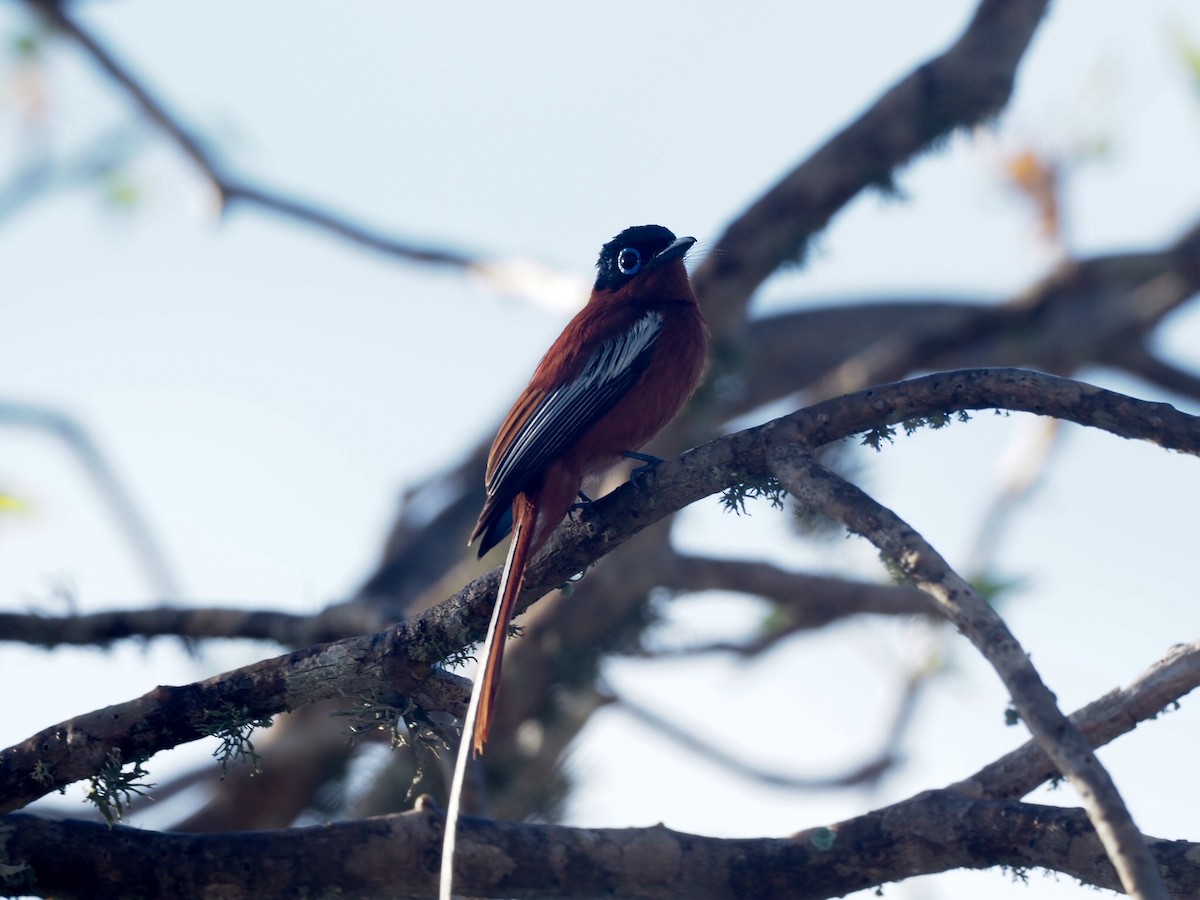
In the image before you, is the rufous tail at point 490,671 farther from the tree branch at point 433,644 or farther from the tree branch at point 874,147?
the tree branch at point 874,147

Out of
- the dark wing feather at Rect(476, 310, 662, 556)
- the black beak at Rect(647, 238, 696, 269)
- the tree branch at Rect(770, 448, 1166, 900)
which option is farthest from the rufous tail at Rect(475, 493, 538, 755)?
the black beak at Rect(647, 238, 696, 269)

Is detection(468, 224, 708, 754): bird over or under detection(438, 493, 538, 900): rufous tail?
over

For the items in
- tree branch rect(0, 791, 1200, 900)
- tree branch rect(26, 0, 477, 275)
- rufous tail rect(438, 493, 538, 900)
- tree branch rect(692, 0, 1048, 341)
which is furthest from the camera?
tree branch rect(26, 0, 477, 275)

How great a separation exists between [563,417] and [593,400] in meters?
0.13

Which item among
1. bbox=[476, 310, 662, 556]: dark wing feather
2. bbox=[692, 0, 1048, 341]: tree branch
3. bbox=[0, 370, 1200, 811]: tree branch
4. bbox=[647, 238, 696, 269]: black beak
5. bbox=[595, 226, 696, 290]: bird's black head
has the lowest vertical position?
bbox=[0, 370, 1200, 811]: tree branch

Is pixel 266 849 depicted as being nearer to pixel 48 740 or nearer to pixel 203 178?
pixel 48 740

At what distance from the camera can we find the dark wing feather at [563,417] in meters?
4.45

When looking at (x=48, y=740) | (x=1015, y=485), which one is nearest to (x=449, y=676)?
(x=48, y=740)

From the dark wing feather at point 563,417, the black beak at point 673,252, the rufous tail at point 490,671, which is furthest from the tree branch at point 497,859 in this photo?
the black beak at point 673,252

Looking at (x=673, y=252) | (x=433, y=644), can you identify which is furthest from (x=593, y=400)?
(x=433, y=644)

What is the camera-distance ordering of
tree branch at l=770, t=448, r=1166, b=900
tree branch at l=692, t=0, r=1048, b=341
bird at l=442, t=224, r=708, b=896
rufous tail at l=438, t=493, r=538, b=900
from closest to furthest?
tree branch at l=770, t=448, r=1166, b=900 → rufous tail at l=438, t=493, r=538, b=900 → bird at l=442, t=224, r=708, b=896 → tree branch at l=692, t=0, r=1048, b=341

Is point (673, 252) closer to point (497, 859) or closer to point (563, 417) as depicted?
point (563, 417)

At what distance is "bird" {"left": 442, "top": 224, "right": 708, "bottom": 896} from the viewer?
4.43 meters

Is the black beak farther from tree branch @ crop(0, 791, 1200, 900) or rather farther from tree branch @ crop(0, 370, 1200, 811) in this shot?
tree branch @ crop(0, 791, 1200, 900)
